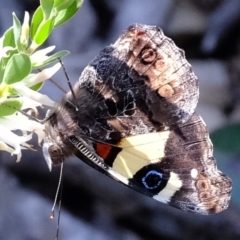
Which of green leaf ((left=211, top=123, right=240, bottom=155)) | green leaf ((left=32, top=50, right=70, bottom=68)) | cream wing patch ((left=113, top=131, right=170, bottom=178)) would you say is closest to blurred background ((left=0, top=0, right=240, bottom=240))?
green leaf ((left=211, top=123, right=240, bottom=155))

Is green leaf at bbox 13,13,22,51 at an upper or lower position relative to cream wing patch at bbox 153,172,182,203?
lower

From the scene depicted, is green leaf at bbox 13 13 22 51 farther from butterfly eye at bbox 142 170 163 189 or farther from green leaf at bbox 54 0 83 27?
butterfly eye at bbox 142 170 163 189

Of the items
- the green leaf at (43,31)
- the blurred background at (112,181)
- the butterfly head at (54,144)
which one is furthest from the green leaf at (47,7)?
the blurred background at (112,181)

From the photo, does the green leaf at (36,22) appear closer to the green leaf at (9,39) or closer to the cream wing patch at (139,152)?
the green leaf at (9,39)

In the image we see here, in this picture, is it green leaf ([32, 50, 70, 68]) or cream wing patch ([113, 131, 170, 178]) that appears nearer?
green leaf ([32, 50, 70, 68])

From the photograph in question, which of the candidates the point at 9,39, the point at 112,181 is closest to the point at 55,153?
the point at 9,39

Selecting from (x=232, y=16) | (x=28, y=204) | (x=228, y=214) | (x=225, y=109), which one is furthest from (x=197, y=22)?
(x=28, y=204)

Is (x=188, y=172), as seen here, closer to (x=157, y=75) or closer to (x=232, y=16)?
(x=157, y=75)
